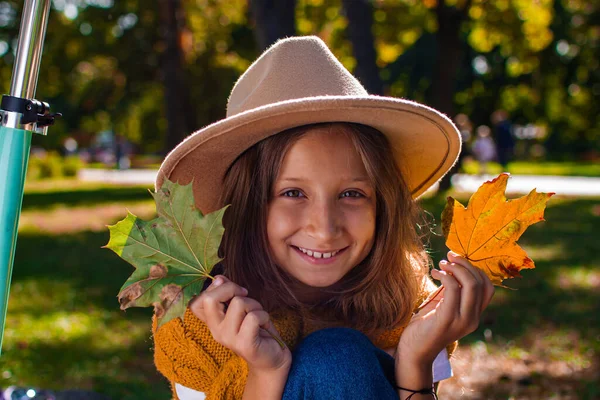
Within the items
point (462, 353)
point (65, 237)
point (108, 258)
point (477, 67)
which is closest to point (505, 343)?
point (462, 353)

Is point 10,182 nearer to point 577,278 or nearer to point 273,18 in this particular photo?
point 273,18

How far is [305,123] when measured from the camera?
7.11ft

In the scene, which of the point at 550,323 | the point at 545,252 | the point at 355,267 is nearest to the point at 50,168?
the point at 545,252

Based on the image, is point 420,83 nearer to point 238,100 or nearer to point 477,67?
point 477,67

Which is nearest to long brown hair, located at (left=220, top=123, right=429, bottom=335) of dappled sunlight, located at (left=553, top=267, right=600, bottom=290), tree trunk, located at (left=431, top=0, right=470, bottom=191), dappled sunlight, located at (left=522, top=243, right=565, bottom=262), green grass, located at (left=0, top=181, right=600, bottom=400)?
green grass, located at (left=0, top=181, right=600, bottom=400)

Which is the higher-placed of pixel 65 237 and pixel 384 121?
pixel 384 121

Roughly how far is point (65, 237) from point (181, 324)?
7.93 metres

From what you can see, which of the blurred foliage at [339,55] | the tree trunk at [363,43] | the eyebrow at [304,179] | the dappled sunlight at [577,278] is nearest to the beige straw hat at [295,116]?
the eyebrow at [304,179]

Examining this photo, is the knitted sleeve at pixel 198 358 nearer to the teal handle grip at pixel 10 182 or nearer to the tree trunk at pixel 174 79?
the teal handle grip at pixel 10 182

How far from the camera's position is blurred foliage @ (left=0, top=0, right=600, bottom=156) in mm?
15984

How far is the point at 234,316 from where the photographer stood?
1684mm

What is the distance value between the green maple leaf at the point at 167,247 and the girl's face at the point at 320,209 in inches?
19.0

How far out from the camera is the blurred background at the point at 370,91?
4.28 m

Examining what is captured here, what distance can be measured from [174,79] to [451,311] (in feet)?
60.2
